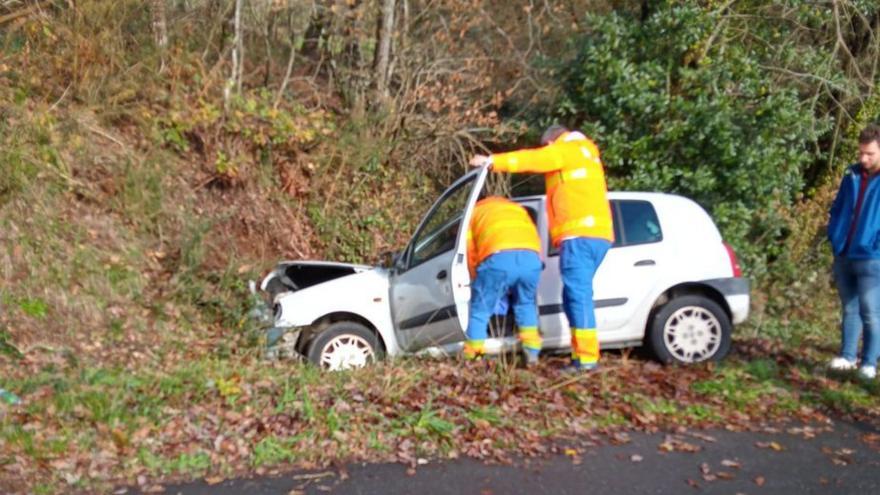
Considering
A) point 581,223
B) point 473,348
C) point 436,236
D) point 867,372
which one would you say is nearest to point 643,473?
point 473,348

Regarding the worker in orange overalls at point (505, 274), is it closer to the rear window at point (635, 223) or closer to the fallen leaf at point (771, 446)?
the rear window at point (635, 223)

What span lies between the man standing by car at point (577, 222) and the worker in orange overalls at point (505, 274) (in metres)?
0.24

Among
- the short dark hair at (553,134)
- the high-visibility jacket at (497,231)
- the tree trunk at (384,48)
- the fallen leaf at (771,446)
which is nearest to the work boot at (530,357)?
the high-visibility jacket at (497,231)

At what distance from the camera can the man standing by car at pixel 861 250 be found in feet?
24.9

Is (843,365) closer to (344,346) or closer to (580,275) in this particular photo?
(580,275)

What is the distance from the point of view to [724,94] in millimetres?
11367

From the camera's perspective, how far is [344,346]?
8633 millimetres

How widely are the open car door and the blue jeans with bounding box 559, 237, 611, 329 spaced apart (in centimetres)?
81

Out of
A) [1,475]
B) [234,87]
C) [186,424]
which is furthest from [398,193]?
[1,475]

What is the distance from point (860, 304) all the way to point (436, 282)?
3.22 meters

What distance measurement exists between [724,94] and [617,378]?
16.7 ft

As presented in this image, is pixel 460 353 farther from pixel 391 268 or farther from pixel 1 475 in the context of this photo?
pixel 1 475

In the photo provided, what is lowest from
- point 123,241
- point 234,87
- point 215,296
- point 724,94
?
point 215,296

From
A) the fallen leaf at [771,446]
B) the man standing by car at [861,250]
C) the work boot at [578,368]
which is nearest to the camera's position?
the fallen leaf at [771,446]
